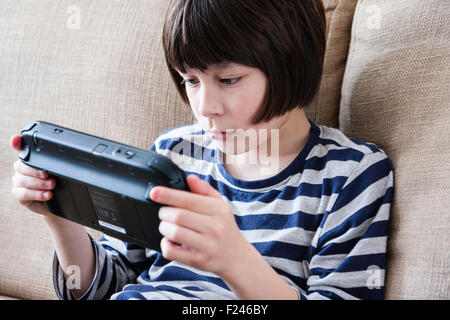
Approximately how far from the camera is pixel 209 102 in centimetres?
73

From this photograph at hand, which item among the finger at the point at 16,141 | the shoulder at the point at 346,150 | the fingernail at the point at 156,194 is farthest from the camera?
the shoulder at the point at 346,150

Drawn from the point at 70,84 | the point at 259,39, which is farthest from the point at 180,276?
the point at 70,84

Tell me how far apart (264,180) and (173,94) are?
289 millimetres

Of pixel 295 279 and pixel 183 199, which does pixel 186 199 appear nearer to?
pixel 183 199

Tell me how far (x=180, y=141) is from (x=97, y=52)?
0.90 ft

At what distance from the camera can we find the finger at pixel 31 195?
2.42 ft

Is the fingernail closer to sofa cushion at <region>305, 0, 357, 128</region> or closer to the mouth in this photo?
the mouth

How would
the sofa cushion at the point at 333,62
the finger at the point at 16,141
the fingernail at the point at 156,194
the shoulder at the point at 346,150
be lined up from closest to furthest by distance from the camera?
1. the fingernail at the point at 156,194
2. the finger at the point at 16,141
3. the shoulder at the point at 346,150
4. the sofa cushion at the point at 333,62

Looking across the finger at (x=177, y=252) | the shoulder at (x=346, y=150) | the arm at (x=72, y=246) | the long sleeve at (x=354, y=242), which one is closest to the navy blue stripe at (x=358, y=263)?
the long sleeve at (x=354, y=242)

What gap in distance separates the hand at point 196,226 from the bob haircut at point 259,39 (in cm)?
20

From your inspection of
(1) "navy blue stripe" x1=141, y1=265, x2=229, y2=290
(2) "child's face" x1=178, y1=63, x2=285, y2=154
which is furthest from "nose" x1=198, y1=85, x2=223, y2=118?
(1) "navy blue stripe" x1=141, y1=265, x2=229, y2=290

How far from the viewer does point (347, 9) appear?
98 cm

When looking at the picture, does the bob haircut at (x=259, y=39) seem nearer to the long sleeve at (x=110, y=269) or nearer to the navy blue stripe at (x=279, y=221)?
the navy blue stripe at (x=279, y=221)

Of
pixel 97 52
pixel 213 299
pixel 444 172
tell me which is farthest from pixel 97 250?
pixel 444 172
